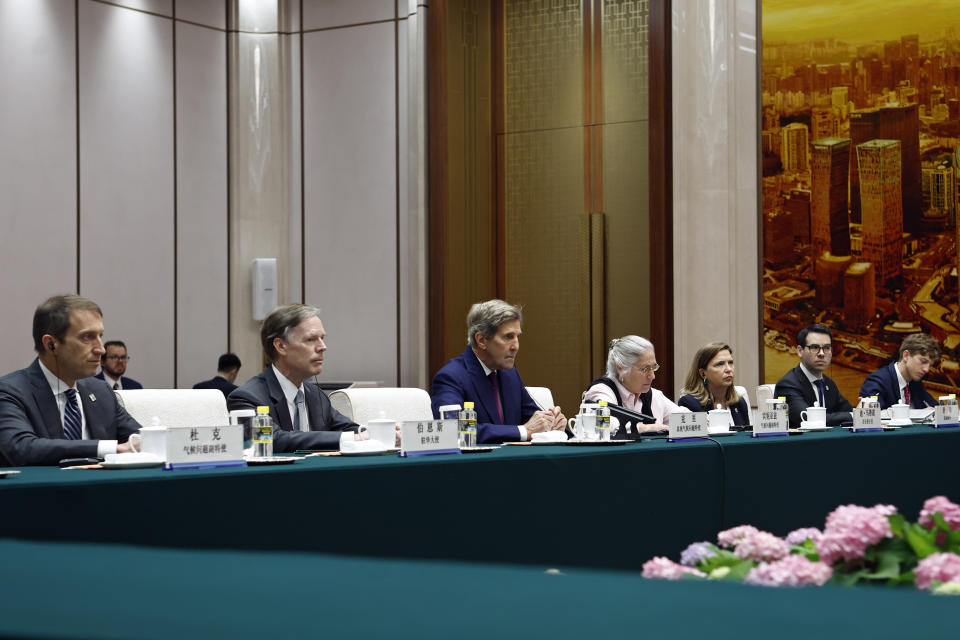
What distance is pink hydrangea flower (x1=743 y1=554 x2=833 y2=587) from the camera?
115 centimetres

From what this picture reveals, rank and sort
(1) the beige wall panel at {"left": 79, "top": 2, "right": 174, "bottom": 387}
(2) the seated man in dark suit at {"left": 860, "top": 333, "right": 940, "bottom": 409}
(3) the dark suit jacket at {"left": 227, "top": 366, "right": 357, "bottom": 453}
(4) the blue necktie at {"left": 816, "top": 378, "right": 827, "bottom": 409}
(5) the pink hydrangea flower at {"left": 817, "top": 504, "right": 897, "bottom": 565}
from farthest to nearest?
(1) the beige wall panel at {"left": 79, "top": 2, "right": 174, "bottom": 387}, (2) the seated man in dark suit at {"left": 860, "top": 333, "right": 940, "bottom": 409}, (4) the blue necktie at {"left": 816, "top": 378, "right": 827, "bottom": 409}, (3) the dark suit jacket at {"left": 227, "top": 366, "right": 357, "bottom": 453}, (5) the pink hydrangea flower at {"left": 817, "top": 504, "right": 897, "bottom": 565}

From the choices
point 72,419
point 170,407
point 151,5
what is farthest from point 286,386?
point 151,5

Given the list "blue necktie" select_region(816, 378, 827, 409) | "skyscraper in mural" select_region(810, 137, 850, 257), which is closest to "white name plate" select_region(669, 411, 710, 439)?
"blue necktie" select_region(816, 378, 827, 409)

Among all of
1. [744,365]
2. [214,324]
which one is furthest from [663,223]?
[214,324]

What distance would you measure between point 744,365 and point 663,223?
1.08 m

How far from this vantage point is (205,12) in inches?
307

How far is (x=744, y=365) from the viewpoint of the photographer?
7.06 m

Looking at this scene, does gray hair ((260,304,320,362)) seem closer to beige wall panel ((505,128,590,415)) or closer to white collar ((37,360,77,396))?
white collar ((37,360,77,396))

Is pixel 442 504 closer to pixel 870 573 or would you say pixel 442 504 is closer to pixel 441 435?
pixel 441 435

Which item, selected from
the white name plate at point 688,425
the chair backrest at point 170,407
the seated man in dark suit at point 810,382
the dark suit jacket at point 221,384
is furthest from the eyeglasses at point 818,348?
the dark suit jacket at point 221,384

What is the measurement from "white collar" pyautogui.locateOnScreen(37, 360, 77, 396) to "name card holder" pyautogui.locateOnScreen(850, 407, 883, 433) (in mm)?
2610

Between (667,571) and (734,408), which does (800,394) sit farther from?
(667,571)

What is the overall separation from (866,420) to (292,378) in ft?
6.76

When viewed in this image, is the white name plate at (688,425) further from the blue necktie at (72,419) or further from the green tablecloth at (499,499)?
the blue necktie at (72,419)
